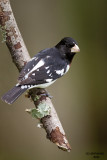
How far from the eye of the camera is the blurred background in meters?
4.72

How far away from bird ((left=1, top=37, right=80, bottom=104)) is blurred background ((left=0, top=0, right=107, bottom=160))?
127 cm

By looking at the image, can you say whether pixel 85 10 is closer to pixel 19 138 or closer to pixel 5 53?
pixel 5 53

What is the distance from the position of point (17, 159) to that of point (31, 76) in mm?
2018

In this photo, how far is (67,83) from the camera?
4996mm

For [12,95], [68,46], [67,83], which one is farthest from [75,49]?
[67,83]

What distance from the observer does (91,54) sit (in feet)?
16.5

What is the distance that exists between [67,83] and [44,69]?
1.74m

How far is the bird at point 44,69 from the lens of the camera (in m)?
3.05

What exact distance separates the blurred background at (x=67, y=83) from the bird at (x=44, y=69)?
4.16 feet

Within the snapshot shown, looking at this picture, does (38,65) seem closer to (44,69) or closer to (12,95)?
(44,69)

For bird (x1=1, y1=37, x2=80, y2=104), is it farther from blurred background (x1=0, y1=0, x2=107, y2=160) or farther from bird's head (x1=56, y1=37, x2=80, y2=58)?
blurred background (x1=0, y1=0, x2=107, y2=160)

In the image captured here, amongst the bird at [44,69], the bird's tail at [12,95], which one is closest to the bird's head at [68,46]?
the bird at [44,69]

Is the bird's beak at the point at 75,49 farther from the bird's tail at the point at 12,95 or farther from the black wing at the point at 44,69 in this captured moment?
the bird's tail at the point at 12,95

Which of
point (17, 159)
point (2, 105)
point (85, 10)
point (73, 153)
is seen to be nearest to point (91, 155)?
point (73, 153)
